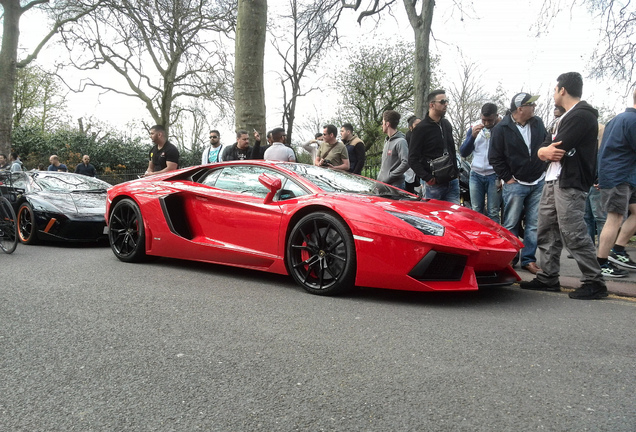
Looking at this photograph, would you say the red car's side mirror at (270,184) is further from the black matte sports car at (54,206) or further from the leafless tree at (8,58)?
the leafless tree at (8,58)

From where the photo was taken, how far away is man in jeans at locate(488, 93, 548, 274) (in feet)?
18.5

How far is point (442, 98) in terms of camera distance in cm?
629

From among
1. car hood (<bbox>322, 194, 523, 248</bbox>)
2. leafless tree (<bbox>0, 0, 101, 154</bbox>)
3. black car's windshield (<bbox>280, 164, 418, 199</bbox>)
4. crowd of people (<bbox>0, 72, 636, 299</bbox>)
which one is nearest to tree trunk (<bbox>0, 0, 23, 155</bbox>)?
leafless tree (<bbox>0, 0, 101, 154</bbox>)

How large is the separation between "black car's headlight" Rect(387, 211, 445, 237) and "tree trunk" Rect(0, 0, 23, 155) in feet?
59.3

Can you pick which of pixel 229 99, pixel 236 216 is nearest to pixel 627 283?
pixel 236 216

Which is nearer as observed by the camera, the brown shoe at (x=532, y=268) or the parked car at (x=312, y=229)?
the parked car at (x=312, y=229)

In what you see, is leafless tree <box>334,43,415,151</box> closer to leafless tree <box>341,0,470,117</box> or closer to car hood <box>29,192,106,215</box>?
leafless tree <box>341,0,470,117</box>

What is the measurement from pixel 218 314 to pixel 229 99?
23.6 metres

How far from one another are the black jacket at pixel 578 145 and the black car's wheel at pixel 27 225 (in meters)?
7.13

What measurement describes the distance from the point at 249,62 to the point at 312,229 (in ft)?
23.7

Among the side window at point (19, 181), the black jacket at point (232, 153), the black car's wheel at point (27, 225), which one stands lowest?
the black car's wheel at point (27, 225)

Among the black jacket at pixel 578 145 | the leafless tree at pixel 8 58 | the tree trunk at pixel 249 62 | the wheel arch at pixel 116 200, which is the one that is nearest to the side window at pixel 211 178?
the wheel arch at pixel 116 200

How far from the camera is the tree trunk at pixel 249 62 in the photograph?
426 inches

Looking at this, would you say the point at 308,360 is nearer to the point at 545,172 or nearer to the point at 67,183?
the point at 545,172
